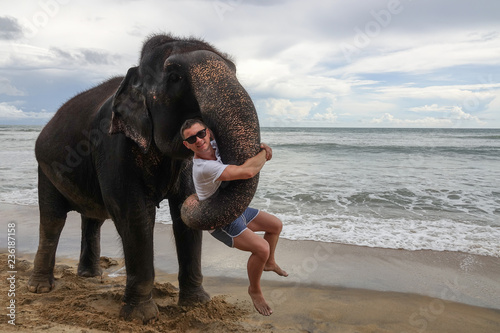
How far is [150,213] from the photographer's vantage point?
11.9ft

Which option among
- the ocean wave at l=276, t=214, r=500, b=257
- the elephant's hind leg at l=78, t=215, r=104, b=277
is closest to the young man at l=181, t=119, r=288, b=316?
the elephant's hind leg at l=78, t=215, r=104, b=277

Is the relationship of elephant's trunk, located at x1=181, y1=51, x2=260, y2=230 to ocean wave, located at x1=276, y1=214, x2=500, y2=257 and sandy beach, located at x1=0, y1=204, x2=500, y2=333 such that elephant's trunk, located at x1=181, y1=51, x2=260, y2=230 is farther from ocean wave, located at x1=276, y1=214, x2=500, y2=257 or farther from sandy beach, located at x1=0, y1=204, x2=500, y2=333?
ocean wave, located at x1=276, y1=214, x2=500, y2=257

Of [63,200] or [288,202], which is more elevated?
[63,200]

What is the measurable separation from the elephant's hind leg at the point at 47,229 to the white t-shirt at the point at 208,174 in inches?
95.2

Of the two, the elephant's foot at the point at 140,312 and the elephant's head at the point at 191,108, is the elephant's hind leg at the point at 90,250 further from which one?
the elephant's head at the point at 191,108

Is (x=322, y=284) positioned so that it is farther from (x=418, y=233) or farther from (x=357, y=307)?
(x=418, y=233)

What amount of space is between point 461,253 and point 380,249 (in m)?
1.04

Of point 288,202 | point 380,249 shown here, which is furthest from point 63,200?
point 288,202

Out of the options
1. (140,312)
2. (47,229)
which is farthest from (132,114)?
(47,229)

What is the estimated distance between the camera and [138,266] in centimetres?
363

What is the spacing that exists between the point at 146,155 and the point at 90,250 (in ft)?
7.38

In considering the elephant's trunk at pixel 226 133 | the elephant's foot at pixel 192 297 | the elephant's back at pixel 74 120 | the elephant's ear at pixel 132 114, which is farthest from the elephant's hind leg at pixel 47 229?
the elephant's trunk at pixel 226 133

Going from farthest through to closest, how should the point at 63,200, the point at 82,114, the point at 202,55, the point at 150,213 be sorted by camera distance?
the point at 63,200, the point at 82,114, the point at 150,213, the point at 202,55

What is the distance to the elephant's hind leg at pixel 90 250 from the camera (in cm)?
508
